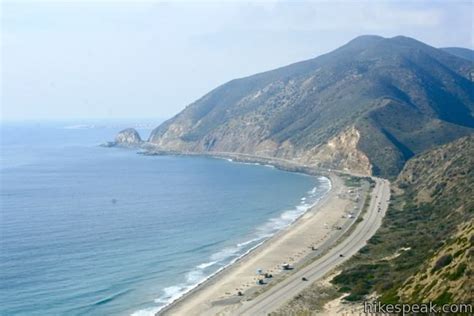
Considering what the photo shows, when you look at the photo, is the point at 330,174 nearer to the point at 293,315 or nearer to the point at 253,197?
the point at 253,197

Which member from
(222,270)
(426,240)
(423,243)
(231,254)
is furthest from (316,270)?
(231,254)

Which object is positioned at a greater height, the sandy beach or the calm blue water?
the calm blue water

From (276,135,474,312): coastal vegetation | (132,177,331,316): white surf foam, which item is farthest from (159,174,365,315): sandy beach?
(276,135,474,312): coastal vegetation

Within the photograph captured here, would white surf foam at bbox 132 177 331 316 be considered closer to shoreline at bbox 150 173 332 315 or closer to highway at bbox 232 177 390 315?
shoreline at bbox 150 173 332 315

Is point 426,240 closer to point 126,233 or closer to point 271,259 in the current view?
point 271,259

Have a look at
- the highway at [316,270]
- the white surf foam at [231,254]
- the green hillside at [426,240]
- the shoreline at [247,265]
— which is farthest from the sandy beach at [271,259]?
the green hillside at [426,240]

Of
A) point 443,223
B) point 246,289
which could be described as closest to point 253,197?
point 443,223
